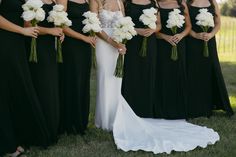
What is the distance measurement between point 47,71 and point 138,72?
2302 millimetres

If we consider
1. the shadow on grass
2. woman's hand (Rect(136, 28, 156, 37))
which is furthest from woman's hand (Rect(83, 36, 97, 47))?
the shadow on grass

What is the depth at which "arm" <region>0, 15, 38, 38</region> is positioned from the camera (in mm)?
6452

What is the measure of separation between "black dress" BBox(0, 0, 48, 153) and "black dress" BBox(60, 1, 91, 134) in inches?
37.9

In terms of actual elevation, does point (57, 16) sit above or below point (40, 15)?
below

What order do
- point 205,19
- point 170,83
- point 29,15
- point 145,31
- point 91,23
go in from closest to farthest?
point 29,15 < point 91,23 < point 145,31 < point 205,19 < point 170,83

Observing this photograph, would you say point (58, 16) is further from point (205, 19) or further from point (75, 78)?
point (205, 19)

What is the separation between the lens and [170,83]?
375 inches

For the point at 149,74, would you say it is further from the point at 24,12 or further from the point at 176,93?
the point at 24,12

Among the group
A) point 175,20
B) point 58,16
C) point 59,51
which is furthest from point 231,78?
point 58,16

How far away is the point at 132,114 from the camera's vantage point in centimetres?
838

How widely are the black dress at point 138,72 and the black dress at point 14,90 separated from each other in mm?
2410

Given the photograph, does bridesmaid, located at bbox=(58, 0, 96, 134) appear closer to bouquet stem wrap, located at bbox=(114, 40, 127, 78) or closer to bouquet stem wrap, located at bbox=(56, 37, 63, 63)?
bouquet stem wrap, located at bbox=(56, 37, 63, 63)

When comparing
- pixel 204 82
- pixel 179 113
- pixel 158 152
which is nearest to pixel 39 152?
pixel 158 152

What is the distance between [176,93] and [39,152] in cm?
350
